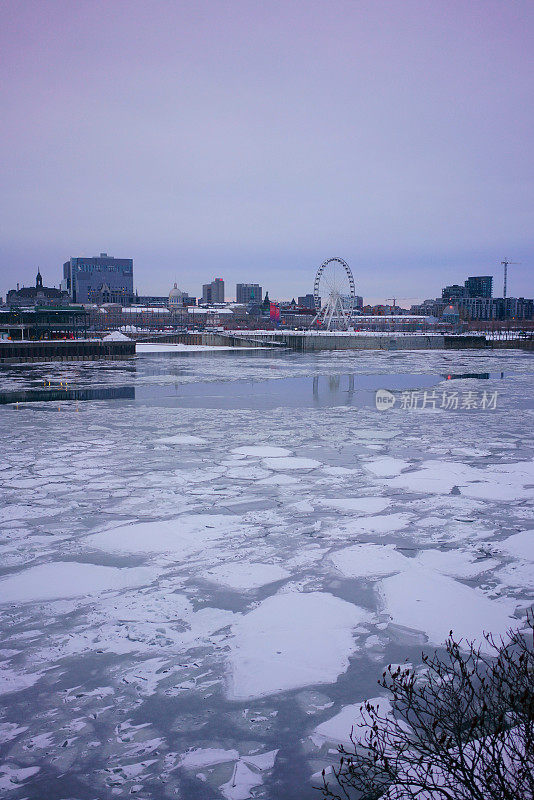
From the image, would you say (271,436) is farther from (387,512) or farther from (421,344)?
(421,344)

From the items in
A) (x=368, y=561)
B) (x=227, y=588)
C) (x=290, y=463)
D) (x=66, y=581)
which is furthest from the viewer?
(x=290, y=463)

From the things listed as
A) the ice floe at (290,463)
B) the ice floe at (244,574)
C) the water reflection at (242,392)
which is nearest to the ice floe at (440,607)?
the ice floe at (244,574)

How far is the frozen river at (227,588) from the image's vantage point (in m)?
4.46

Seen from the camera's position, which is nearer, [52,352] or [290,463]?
[290,463]

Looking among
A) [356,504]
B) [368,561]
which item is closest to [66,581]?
[368,561]

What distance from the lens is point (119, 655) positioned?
18.5ft

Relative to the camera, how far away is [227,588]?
275 inches

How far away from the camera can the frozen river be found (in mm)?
4461

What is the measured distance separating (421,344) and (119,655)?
7384cm

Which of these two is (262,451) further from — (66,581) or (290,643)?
(290,643)

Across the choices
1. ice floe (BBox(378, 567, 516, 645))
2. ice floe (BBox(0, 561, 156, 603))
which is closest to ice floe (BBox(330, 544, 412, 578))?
ice floe (BBox(378, 567, 516, 645))

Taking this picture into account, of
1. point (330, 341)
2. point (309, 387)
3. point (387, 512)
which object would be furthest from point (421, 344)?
point (387, 512)

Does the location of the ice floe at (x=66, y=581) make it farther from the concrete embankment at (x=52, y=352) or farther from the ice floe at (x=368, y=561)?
the concrete embankment at (x=52, y=352)

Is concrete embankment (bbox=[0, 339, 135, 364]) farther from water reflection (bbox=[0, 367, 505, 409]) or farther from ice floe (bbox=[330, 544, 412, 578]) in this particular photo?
ice floe (bbox=[330, 544, 412, 578])
